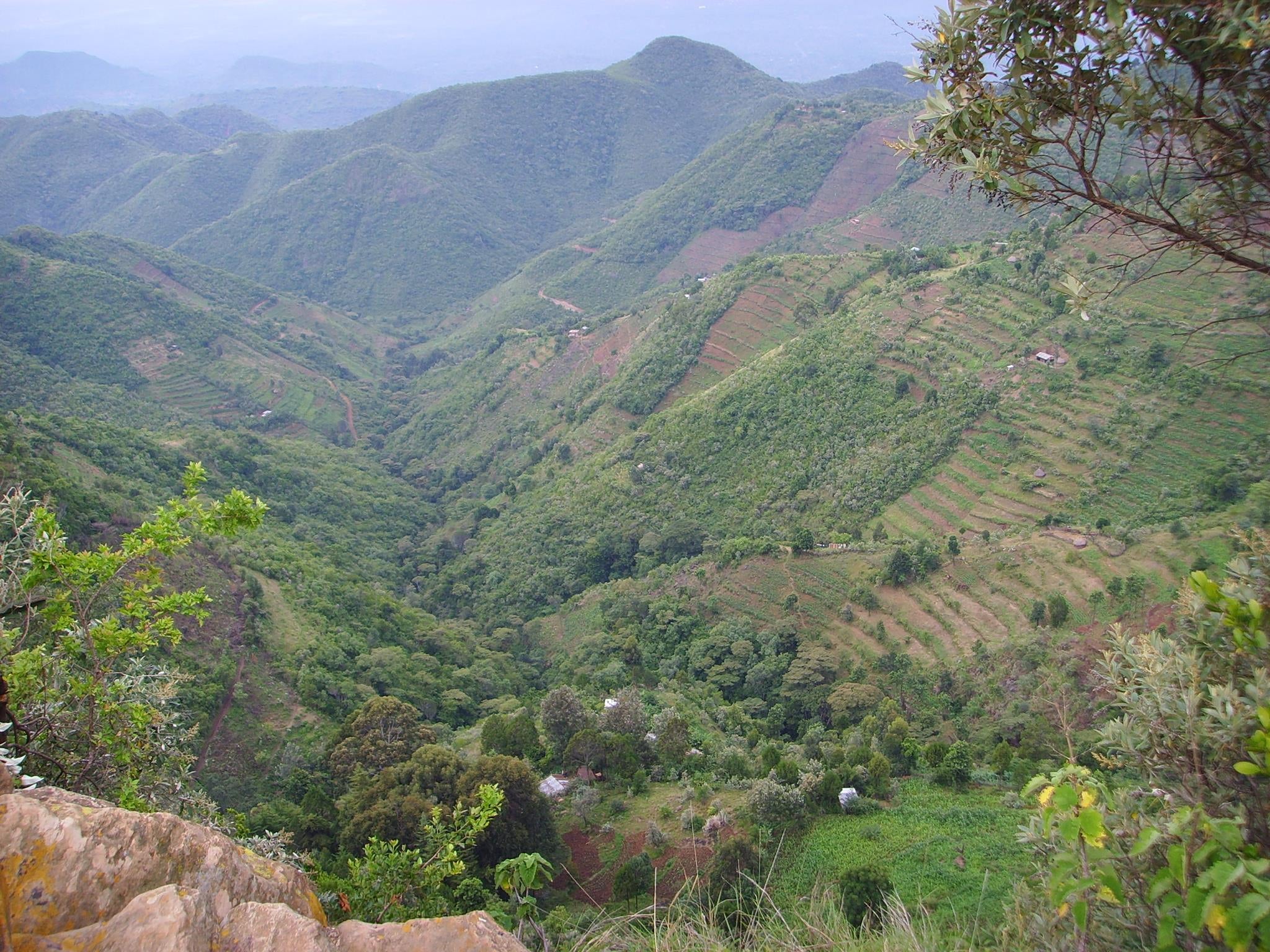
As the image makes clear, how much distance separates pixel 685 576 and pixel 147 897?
36.0m

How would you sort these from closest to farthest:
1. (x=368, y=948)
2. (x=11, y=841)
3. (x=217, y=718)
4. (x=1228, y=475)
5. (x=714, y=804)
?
(x=11, y=841) → (x=368, y=948) → (x=714, y=804) → (x=217, y=718) → (x=1228, y=475)

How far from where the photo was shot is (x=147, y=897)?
424 cm

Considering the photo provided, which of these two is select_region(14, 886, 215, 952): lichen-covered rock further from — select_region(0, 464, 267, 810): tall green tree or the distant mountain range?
the distant mountain range

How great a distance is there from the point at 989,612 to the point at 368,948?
96.2ft

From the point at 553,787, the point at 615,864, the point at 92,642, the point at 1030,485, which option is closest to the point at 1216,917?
the point at 92,642

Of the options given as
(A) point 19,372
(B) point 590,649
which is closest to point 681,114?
(A) point 19,372

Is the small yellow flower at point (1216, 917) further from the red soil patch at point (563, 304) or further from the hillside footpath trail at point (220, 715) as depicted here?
the red soil patch at point (563, 304)

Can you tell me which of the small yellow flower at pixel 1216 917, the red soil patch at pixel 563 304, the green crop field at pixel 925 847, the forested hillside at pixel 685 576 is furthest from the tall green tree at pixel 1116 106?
the red soil patch at pixel 563 304

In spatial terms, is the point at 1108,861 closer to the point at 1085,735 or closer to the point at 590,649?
the point at 1085,735

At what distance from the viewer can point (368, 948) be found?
16.1 feet

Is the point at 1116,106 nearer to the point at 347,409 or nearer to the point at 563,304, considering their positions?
the point at 347,409

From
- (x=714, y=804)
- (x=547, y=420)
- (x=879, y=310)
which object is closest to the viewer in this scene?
(x=714, y=804)

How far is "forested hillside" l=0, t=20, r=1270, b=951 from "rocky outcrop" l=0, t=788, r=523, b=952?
2133 mm

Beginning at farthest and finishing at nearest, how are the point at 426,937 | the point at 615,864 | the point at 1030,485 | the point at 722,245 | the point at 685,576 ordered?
the point at 722,245 → the point at 685,576 → the point at 1030,485 → the point at 615,864 → the point at 426,937
